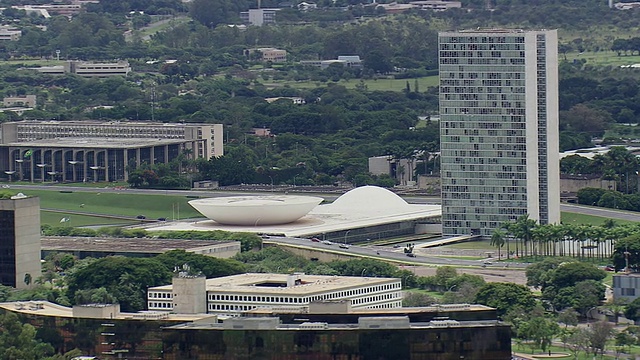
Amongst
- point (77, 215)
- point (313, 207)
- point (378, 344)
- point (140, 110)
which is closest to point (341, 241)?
point (313, 207)

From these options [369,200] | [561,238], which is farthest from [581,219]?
[561,238]

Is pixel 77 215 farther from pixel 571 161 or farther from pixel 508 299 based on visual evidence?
pixel 508 299

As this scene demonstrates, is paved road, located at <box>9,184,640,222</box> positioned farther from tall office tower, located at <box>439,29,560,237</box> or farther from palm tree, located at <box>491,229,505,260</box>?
palm tree, located at <box>491,229,505,260</box>

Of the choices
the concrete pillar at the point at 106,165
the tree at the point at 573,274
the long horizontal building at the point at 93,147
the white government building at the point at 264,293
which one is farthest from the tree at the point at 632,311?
the concrete pillar at the point at 106,165

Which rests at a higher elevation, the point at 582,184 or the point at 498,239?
the point at 582,184

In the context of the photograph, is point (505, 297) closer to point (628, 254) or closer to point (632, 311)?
point (632, 311)

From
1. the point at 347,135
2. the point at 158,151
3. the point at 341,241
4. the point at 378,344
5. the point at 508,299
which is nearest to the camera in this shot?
the point at 378,344

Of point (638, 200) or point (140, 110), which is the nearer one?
point (638, 200)

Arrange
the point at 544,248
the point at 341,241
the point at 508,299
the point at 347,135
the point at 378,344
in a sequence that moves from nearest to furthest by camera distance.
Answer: the point at 378,344 < the point at 508,299 < the point at 544,248 < the point at 341,241 < the point at 347,135
